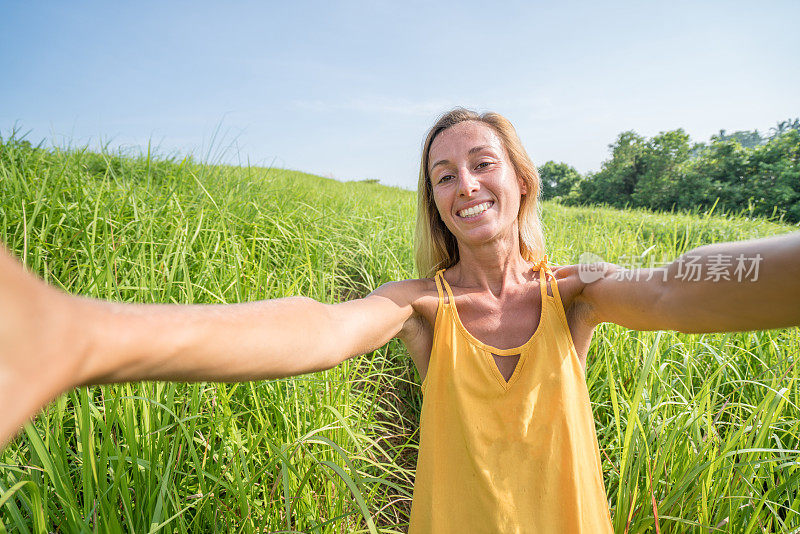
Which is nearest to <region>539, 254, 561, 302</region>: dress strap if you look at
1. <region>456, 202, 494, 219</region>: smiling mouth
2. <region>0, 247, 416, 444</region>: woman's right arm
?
<region>456, 202, 494, 219</region>: smiling mouth

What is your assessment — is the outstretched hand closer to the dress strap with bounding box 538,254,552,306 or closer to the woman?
the woman

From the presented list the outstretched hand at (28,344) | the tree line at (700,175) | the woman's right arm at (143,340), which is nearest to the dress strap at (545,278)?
the woman's right arm at (143,340)

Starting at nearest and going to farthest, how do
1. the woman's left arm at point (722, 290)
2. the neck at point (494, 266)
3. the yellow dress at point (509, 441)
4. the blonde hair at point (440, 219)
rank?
the woman's left arm at point (722, 290), the yellow dress at point (509, 441), the neck at point (494, 266), the blonde hair at point (440, 219)

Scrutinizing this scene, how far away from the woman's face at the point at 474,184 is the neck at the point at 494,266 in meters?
0.03

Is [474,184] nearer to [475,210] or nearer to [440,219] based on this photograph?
[475,210]

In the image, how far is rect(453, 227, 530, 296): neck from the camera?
1.28 m

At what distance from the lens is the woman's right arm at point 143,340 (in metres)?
0.37

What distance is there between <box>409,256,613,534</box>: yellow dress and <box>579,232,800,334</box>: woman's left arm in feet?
0.87

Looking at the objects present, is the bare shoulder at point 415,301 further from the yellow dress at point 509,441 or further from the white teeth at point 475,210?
the white teeth at point 475,210

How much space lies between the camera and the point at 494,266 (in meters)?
1.30

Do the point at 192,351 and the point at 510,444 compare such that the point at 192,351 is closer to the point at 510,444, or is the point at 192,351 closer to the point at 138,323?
the point at 138,323

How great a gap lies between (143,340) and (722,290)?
0.93m

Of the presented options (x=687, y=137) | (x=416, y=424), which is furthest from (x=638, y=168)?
(x=416, y=424)

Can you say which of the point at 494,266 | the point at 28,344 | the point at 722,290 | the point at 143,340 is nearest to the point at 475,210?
the point at 494,266
